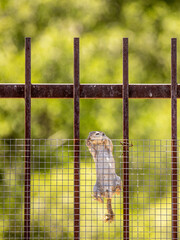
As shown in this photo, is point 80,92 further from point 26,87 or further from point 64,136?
point 64,136

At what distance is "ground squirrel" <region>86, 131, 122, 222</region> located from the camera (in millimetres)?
2842

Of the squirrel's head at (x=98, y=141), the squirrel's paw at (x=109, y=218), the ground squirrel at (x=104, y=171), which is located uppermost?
the squirrel's head at (x=98, y=141)

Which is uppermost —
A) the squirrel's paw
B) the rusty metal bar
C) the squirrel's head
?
the rusty metal bar

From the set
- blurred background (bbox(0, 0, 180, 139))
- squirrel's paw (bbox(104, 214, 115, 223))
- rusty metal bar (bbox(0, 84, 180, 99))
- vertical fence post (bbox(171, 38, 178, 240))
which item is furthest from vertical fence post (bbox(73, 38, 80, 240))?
blurred background (bbox(0, 0, 180, 139))

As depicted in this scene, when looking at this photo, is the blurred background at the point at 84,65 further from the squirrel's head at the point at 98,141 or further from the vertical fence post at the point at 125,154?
the vertical fence post at the point at 125,154

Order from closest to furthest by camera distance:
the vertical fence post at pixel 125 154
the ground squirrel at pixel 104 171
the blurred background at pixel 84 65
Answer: the vertical fence post at pixel 125 154, the ground squirrel at pixel 104 171, the blurred background at pixel 84 65

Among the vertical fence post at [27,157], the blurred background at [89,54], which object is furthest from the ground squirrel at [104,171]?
the blurred background at [89,54]

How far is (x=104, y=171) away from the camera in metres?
2.86

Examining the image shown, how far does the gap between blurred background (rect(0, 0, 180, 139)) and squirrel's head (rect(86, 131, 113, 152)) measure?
13.5ft

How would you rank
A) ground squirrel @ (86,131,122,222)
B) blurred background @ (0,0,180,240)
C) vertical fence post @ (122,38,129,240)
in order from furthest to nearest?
1. blurred background @ (0,0,180,240)
2. ground squirrel @ (86,131,122,222)
3. vertical fence post @ (122,38,129,240)

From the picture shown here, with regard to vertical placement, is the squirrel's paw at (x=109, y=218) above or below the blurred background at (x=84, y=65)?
below

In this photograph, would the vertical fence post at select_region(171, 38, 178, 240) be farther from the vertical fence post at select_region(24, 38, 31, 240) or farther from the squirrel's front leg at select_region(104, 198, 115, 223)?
the vertical fence post at select_region(24, 38, 31, 240)

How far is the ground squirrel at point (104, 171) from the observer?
284 cm

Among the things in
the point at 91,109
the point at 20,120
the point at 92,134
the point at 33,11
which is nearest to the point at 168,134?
the point at 91,109
